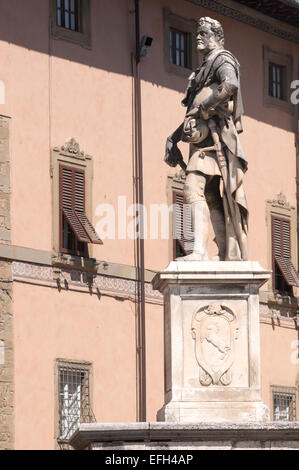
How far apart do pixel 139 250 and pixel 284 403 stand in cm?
637

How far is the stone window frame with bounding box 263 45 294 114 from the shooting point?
4447 cm

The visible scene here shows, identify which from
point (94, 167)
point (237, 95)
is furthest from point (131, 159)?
point (237, 95)

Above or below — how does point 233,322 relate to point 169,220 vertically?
below

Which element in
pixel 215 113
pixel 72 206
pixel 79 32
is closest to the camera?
pixel 215 113

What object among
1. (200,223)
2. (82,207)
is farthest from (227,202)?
(82,207)

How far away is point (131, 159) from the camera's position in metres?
39.5

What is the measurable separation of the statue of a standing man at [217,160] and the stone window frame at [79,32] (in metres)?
17.9

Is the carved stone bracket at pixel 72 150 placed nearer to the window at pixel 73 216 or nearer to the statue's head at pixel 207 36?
the window at pixel 73 216

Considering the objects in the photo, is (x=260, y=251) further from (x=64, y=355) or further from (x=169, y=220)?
(x=64, y=355)

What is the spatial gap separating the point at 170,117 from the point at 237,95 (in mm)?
20942

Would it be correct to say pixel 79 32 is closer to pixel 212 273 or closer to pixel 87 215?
pixel 87 215

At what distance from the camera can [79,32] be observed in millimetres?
38531

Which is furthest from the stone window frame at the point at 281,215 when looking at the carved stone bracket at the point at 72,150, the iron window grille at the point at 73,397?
the iron window grille at the point at 73,397

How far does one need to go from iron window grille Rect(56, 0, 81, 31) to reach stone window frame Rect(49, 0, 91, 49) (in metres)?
0.09
